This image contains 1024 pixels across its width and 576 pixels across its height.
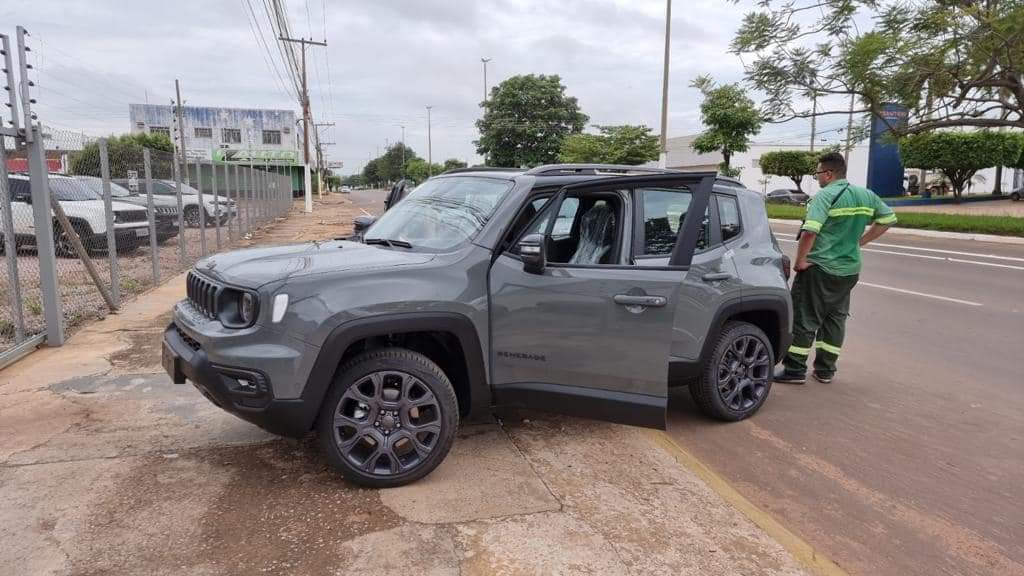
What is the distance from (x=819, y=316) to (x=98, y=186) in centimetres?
844

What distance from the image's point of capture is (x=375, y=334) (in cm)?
324

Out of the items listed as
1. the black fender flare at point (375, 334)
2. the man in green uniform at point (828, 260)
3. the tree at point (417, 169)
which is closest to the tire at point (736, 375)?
the man in green uniform at point (828, 260)

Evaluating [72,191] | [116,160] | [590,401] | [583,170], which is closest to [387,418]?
[590,401]

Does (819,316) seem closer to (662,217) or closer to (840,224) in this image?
(840,224)

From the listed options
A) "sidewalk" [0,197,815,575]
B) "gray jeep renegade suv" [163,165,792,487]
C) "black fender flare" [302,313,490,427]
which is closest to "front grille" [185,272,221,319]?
"gray jeep renegade suv" [163,165,792,487]

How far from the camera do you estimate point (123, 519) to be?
3.07m

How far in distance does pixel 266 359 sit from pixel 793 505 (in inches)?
108

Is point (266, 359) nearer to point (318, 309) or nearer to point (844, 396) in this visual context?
point (318, 309)

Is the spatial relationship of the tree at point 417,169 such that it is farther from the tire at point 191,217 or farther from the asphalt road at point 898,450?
the asphalt road at point 898,450

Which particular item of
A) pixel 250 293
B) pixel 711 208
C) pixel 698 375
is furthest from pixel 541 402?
pixel 711 208

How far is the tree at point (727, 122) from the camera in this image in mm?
30344

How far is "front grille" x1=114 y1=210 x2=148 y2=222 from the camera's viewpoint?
998 cm

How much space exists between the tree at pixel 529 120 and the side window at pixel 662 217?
50.0 m

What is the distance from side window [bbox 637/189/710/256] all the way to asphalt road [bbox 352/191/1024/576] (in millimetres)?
1296
